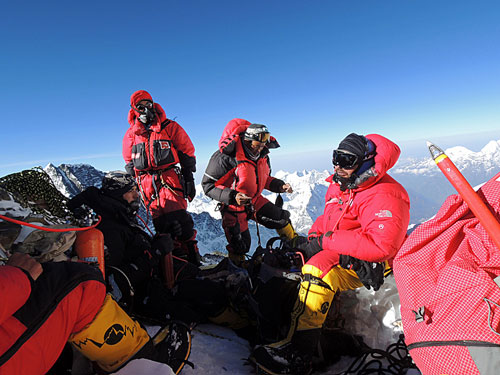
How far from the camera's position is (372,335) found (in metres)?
3.54

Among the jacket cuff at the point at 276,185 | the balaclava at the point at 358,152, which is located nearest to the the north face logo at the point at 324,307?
the balaclava at the point at 358,152

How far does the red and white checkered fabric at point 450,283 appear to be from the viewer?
1.52 meters

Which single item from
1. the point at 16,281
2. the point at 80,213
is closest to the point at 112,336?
the point at 16,281

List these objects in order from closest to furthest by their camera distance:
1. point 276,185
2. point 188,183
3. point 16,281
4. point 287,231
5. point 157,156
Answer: point 16,281, point 157,156, point 287,231, point 188,183, point 276,185

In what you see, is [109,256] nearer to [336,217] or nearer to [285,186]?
[336,217]

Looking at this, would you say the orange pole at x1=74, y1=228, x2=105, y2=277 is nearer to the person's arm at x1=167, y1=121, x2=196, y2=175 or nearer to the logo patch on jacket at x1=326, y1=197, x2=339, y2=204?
the logo patch on jacket at x1=326, y1=197, x2=339, y2=204

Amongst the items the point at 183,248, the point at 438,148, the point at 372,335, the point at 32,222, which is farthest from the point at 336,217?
the point at 183,248

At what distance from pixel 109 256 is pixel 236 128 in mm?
3485

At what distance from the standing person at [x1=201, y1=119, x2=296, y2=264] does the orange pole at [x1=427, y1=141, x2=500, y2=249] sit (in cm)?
399

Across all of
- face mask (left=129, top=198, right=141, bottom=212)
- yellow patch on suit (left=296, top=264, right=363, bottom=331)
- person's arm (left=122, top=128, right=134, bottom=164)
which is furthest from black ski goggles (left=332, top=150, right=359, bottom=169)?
person's arm (left=122, top=128, right=134, bottom=164)

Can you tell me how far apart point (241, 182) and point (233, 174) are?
0.31m

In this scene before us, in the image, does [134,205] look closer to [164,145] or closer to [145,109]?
[164,145]

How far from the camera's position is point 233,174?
5961 millimetres

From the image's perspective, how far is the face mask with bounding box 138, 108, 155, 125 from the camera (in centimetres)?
595
